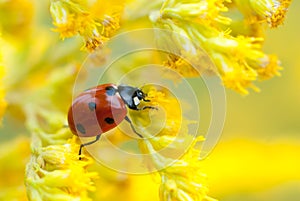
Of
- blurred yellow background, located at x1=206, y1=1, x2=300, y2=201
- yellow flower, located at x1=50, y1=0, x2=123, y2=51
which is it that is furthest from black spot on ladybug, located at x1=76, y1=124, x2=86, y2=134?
blurred yellow background, located at x1=206, y1=1, x2=300, y2=201

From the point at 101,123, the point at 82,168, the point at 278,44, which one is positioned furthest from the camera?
the point at 278,44

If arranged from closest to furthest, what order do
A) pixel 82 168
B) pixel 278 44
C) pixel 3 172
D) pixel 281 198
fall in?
pixel 82 168 → pixel 3 172 → pixel 281 198 → pixel 278 44

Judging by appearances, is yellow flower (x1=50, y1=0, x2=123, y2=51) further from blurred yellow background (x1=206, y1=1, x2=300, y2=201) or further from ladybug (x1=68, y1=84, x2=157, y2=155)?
blurred yellow background (x1=206, y1=1, x2=300, y2=201)

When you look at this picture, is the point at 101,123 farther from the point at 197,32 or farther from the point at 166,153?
the point at 197,32

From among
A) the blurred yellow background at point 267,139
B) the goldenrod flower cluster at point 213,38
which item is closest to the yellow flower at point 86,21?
the goldenrod flower cluster at point 213,38

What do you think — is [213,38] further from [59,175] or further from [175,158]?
[59,175]

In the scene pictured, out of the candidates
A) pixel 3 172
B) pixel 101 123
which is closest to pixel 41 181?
pixel 101 123

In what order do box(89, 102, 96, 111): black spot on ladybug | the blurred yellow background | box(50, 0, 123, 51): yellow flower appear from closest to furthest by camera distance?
box(50, 0, 123, 51): yellow flower, box(89, 102, 96, 111): black spot on ladybug, the blurred yellow background
